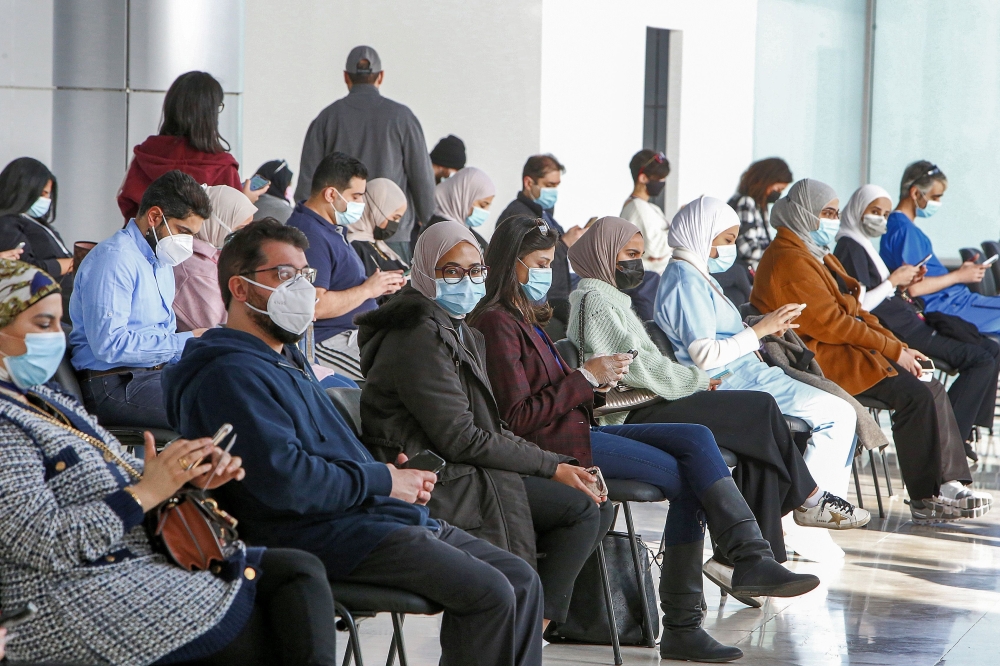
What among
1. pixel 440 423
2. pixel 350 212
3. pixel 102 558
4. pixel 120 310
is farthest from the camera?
pixel 350 212

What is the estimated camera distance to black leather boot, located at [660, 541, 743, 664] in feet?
11.9

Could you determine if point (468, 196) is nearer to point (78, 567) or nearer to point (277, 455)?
point (277, 455)

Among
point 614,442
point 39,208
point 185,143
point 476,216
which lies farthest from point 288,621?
point 476,216

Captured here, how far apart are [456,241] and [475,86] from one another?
267 inches

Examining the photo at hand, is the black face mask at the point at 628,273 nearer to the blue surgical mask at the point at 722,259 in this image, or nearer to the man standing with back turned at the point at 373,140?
the blue surgical mask at the point at 722,259

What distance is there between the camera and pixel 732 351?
4.52m

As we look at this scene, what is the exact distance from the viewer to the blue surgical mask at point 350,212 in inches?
200

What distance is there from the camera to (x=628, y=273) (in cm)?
422

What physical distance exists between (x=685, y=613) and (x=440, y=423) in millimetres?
1072

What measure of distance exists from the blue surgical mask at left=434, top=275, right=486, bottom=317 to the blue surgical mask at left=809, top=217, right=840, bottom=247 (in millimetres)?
2696

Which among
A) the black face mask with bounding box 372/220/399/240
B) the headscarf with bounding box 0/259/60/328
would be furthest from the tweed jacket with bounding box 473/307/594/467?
the black face mask with bounding box 372/220/399/240

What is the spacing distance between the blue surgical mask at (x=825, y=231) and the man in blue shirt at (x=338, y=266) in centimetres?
198

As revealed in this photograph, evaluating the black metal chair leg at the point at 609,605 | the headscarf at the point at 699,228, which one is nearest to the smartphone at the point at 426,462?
the black metal chair leg at the point at 609,605

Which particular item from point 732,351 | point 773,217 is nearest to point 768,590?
point 732,351
